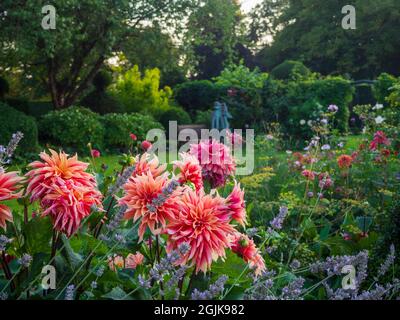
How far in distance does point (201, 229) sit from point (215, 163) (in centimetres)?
78

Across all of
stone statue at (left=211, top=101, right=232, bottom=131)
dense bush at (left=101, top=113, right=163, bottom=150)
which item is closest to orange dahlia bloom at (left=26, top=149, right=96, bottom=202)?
dense bush at (left=101, top=113, right=163, bottom=150)

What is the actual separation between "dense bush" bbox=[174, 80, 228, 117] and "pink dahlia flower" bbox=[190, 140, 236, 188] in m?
14.9

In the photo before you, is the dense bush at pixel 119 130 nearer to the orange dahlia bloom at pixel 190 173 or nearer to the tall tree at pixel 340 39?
the orange dahlia bloom at pixel 190 173

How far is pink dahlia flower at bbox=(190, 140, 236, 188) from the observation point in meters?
2.12

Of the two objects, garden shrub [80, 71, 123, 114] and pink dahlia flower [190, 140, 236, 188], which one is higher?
garden shrub [80, 71, 123, 114]

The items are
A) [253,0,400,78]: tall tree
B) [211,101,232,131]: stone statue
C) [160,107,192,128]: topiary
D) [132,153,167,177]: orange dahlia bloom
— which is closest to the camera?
[132,153,167,177]: orange dahlia bloom

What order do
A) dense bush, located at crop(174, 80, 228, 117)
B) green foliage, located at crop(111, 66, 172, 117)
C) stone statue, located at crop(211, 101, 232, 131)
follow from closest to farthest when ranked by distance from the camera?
stone statue, located at crop(211, 101, 232, 131) < dense bush, located at crop(174, 80, 228, 117) < green foliage, located at crop(111, 66, 172, 117)

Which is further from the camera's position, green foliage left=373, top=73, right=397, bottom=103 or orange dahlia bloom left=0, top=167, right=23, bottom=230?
green foliage left=373, top=73, right=397, bottom=103

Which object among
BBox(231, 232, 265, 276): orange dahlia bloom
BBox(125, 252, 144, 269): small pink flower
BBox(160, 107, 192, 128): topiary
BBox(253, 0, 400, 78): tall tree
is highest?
BBox(253, 0, 400, 78): tall tree

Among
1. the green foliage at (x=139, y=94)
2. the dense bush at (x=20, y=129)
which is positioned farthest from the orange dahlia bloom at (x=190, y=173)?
the green foliage at (x=139, y=94)

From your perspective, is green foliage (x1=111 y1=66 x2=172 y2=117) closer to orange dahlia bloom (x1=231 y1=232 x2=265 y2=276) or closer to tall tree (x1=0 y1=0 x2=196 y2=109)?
tall tree (x1=0 y1=0 x2=196 y2=109)

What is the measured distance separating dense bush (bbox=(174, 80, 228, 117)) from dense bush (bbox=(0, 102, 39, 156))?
7.58 meters

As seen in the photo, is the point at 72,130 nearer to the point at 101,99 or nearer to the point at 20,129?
the point at 20,129

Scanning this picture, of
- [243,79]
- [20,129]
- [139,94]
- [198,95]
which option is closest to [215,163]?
[20,129]
